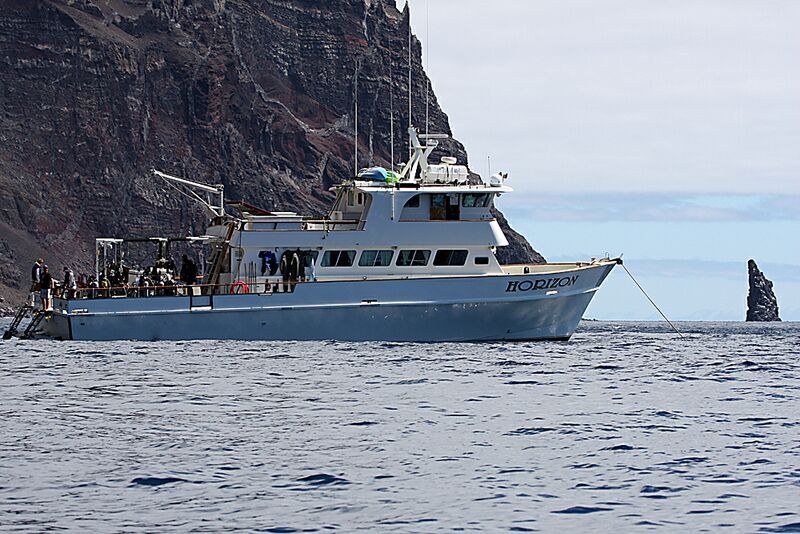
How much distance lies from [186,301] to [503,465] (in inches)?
1031

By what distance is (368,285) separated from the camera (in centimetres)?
4272

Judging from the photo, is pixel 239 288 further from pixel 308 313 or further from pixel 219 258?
pixel 219 258

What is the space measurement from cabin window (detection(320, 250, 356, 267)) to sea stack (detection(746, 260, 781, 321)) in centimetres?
14794

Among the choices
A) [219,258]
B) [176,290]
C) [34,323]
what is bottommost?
[34,323]

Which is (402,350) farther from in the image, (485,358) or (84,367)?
(84,367)

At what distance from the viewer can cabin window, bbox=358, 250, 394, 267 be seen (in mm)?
44312

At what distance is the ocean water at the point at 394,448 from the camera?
15008mm

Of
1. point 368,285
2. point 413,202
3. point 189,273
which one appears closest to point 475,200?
point 413,202

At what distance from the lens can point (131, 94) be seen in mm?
183125

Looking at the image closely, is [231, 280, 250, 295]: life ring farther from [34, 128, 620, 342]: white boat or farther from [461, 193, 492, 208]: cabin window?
[461, 193, 492, 208]: cabin window

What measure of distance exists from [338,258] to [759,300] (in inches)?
5926

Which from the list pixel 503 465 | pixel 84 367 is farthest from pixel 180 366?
pixel 503 465

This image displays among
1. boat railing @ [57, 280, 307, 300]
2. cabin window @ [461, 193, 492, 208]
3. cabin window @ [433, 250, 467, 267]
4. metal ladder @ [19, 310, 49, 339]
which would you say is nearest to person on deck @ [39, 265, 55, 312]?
metal ladder @ [19, 310, 49, 339]

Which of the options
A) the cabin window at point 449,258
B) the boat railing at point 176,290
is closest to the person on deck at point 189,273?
the boat railing at point 176,290
